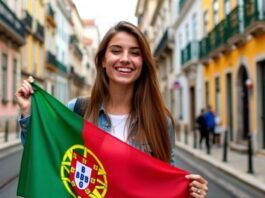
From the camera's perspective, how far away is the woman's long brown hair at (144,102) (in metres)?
2.74

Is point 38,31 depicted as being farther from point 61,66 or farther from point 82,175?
point 82,175

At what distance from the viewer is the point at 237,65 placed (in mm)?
20297

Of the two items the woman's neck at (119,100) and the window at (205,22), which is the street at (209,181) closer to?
the woman's neck at (119,100)

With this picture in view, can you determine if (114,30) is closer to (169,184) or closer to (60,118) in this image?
(60,118)

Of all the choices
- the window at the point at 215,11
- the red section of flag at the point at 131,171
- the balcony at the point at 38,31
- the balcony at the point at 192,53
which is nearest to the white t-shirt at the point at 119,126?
the red section of flag at the point at 131,171

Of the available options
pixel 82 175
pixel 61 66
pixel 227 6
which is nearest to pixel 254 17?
pixel 227 6

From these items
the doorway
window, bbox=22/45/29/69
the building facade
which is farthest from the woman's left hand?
window, bbox=22/45/29/69

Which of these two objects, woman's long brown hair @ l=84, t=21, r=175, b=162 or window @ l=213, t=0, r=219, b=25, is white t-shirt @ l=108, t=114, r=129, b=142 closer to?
woman's long brown hair @ l=84, t=21, r=175, b=162

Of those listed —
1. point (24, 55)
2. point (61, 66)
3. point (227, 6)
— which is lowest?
point (24, 55)

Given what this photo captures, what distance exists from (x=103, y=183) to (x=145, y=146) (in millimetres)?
302

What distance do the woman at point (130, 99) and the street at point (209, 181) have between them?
17.6 feet

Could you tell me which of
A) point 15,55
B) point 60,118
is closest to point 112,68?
point 60,118

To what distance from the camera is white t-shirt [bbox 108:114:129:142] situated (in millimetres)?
2783

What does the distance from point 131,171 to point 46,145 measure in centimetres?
45
